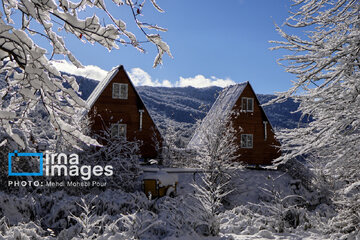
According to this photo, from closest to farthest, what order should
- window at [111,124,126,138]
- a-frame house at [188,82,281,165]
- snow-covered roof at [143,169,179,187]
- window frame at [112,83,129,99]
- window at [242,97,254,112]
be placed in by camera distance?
1. snow-covered roof at [143,169,179,187]
2. window at [111,124,126,138]
3. window frame at [112,83,129,99]
4. a-frame house at [188,82,281,165]
5. window at [242,97,254,112]

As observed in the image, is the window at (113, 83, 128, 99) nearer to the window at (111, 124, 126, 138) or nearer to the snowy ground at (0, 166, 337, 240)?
the window at (111, 124, 126, 138)

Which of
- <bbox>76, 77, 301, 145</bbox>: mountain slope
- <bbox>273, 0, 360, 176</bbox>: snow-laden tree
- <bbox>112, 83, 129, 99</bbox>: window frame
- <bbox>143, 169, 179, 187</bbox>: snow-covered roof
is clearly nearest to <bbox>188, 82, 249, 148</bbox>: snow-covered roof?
<bbox>112, 83, 129, 99</bbox>: window frame

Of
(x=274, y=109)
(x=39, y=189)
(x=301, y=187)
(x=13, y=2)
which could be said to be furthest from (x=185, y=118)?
(x=13, y=2)

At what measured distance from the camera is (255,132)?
74.9 ft

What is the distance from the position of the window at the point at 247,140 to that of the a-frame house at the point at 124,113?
615cm

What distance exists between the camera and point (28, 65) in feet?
8.74

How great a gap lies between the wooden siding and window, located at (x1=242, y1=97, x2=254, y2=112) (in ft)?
0.75

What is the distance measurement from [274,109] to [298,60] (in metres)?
125

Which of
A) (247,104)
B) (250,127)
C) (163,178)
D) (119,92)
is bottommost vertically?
(163,178)

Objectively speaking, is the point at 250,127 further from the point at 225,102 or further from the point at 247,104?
the point at 225,102

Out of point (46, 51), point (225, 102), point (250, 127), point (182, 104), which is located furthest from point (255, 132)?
point (182, 104)

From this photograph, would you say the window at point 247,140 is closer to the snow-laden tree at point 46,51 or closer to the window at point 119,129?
the window at point 119,129

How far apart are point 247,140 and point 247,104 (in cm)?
265

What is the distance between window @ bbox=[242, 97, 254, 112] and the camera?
22827 mm
